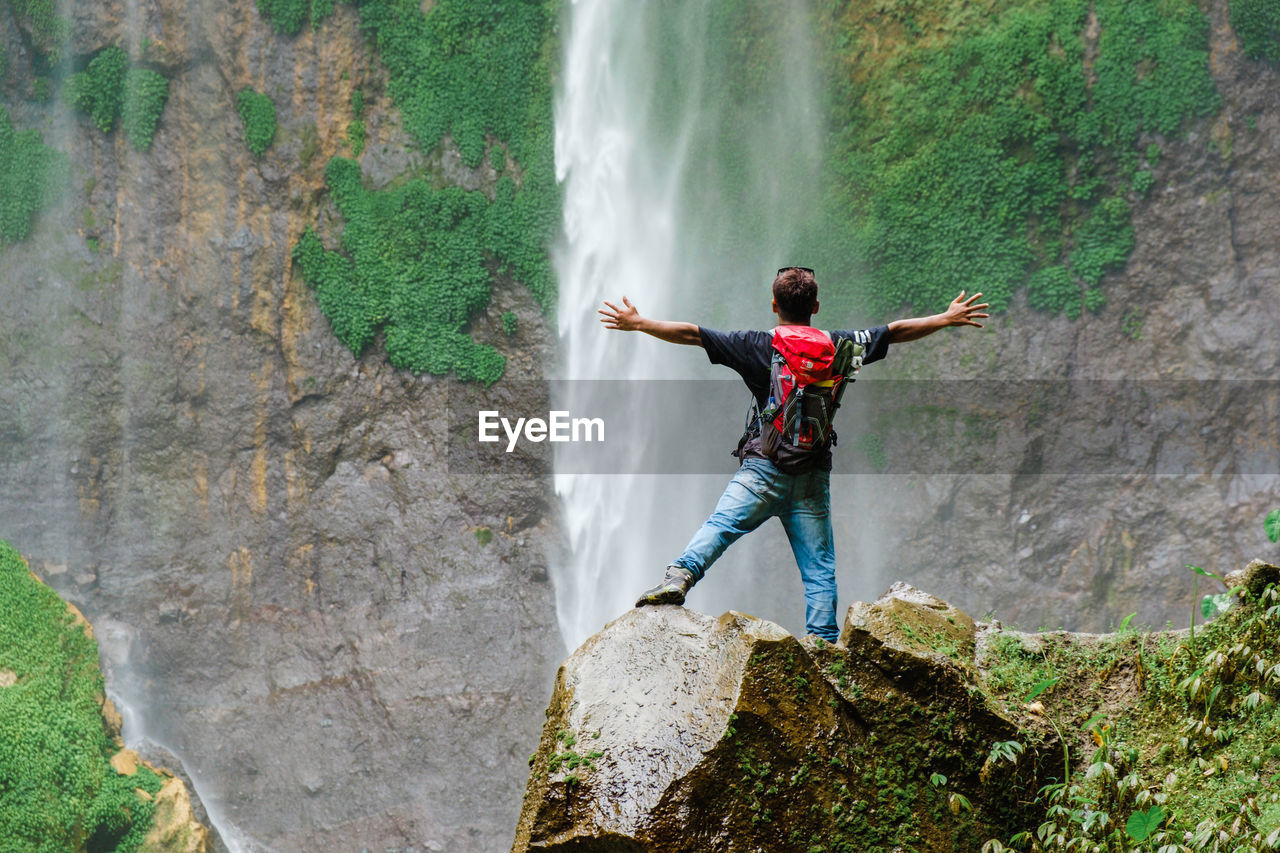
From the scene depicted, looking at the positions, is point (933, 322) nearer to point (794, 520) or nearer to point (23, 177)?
point (794, 520)

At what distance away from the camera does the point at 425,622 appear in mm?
15531

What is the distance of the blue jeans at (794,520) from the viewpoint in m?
3.98

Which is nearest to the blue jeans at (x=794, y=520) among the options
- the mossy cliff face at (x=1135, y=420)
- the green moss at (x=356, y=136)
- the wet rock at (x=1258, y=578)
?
the wet rock at (x=1258, y=578)

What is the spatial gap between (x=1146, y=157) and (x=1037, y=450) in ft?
14.6

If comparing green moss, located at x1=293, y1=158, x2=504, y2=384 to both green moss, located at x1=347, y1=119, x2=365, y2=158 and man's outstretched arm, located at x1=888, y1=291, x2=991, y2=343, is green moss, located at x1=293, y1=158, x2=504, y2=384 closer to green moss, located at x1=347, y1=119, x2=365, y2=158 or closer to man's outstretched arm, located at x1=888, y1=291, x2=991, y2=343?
green moss, located at x1=347, y1=119, x2=365, y2=158

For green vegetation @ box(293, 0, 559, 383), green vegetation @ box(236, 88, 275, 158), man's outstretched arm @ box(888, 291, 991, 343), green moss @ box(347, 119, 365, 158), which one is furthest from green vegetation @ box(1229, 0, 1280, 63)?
green vegetation @ box(236, 88, 275, 158)

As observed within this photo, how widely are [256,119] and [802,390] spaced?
1434cm

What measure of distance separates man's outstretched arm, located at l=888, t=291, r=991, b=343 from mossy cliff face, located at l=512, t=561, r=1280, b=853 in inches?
44.7

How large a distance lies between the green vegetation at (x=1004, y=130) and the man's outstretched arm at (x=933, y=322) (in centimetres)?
1166

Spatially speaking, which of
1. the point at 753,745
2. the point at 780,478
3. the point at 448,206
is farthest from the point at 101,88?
the point at 753,745

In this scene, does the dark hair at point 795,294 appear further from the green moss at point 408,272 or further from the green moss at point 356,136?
the green moss at point 356,136

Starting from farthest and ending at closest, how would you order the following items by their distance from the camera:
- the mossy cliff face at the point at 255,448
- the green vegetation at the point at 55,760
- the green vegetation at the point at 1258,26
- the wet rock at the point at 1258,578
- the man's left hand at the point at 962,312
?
the mossy cliff face at the point at 255,448 → the green vegetation at the point at 1258,26 → the green vegetation at the point at 55,760 → the man's left hand at the point at 962,312 → the wet rock at the point at 1258,578

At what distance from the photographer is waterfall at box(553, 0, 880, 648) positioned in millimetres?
16250

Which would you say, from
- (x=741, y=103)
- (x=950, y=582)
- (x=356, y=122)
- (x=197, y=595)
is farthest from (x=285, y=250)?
(x=950, y=582)
